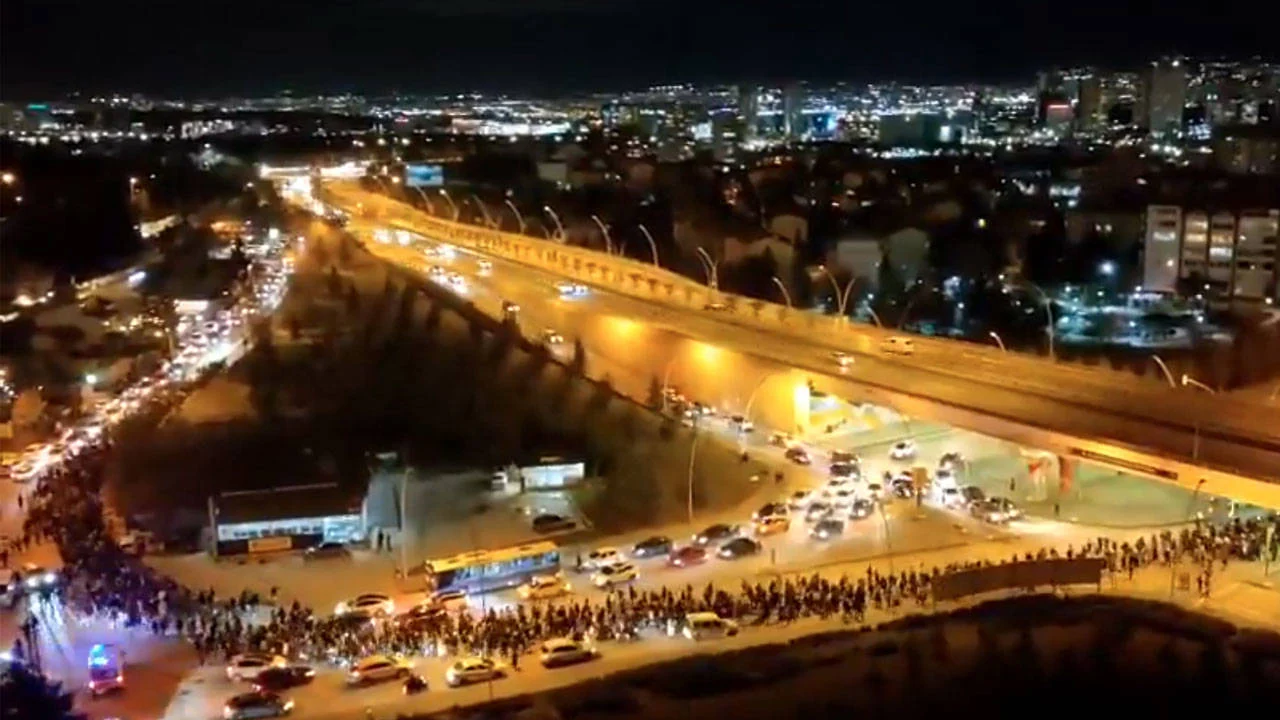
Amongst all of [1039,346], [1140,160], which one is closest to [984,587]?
[1039,346]

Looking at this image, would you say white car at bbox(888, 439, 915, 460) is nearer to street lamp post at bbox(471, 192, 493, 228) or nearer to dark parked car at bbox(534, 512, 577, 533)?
dark parked car at bbox(534, 512, 577, 533)

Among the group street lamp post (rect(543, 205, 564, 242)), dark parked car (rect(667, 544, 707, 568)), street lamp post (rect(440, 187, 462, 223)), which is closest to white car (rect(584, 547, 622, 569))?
dark parked car (rect(667, 544, 707, 568))

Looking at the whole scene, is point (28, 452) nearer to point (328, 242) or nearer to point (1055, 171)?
point (328, 242)

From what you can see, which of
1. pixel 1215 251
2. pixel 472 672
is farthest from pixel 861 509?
pixel 1215 251

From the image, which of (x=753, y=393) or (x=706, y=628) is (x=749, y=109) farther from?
(x=706, y=628)

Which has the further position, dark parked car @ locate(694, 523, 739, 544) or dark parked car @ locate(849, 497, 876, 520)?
dark parked car @ locate(849, 497, 876, 520)

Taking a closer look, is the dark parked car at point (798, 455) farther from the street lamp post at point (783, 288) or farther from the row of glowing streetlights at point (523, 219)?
the row of glowing streetlights at point (523, 219)
